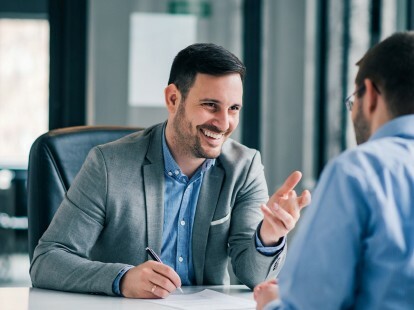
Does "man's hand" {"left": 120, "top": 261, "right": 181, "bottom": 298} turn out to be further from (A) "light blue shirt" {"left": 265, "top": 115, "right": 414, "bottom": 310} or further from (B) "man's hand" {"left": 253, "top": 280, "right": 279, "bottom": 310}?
(A) "light blue shirt" {"left": 265, "top": 115, "right": 414, "bottom": 310}

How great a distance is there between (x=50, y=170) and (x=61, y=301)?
58cm

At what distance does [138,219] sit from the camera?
1.97 m

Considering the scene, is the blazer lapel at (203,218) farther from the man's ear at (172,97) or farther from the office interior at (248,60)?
the office interior at (248,60)

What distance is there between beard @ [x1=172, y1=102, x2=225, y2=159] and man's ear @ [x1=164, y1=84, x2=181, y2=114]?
0.03 meters

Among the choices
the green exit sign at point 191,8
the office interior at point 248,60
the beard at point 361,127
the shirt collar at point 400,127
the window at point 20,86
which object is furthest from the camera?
the window at point 20,86

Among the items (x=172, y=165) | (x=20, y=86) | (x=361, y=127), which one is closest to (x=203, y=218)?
(x=172, y=165)

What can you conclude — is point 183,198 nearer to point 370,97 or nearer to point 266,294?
point 266,294

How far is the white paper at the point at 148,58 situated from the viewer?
4.41 m

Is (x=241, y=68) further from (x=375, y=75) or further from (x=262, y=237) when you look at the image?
(x=375, y=75)

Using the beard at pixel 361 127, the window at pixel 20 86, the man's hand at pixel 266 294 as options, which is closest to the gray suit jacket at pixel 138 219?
the man's hand at pixel 266 294

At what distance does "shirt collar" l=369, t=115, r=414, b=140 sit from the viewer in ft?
3.67

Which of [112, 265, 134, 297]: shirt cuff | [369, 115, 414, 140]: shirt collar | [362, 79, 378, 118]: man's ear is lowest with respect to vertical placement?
[112, 265, 134, 297]: shirt cuff

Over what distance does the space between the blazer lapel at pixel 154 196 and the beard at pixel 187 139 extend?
7 centimetres

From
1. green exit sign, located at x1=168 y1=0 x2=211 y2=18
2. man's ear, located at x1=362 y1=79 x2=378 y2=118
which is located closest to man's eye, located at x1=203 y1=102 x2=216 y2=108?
man's ear, located at x1=362 y1=79 x2=378 y2=118
